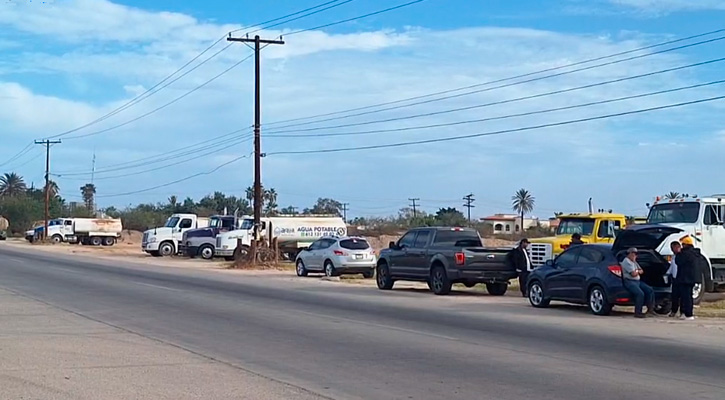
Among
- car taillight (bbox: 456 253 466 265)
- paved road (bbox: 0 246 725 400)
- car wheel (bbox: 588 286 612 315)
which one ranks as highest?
car taillight (bbox: 456 253 466 265)

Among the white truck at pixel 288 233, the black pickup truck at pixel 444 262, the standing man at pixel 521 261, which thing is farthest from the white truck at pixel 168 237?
the standing man at pixel 521 261

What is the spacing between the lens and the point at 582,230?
107 feet

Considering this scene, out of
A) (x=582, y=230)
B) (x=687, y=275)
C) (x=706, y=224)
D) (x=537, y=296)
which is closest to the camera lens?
(x=687, y=275)

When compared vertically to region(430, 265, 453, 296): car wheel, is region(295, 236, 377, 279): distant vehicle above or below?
above

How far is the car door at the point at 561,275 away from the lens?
885 inches

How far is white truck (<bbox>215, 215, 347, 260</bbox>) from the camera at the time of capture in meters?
52.0

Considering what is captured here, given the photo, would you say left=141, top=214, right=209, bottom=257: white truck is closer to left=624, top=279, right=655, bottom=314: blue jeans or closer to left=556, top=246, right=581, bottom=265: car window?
left=556, top=246, right=581, bottom=265: car window

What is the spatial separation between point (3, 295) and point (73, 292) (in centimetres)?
206

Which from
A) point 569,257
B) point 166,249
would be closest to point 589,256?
point 569,257

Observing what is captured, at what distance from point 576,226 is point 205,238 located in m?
29.0

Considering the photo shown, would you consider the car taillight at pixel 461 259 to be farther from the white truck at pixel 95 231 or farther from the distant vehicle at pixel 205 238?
the white truck at pixel 95 231

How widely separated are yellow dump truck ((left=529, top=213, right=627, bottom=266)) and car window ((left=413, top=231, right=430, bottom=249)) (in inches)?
168

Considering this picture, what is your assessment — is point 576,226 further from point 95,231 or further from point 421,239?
point 95,231

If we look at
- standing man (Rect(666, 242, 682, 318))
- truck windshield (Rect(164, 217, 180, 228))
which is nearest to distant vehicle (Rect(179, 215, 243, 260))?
truck windshield (Rect(164, 217, 180, 228))
